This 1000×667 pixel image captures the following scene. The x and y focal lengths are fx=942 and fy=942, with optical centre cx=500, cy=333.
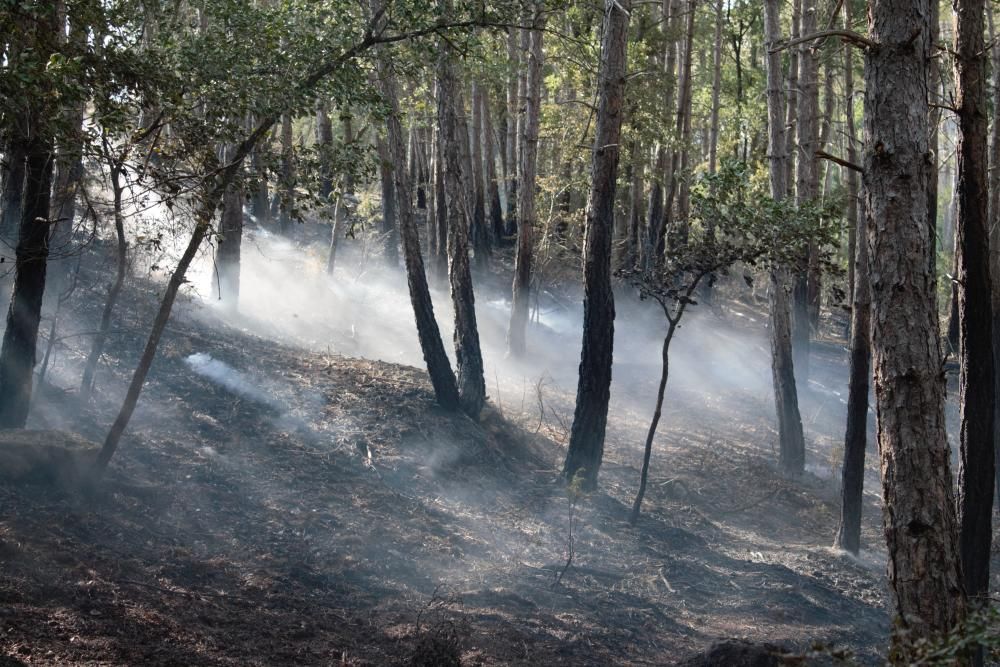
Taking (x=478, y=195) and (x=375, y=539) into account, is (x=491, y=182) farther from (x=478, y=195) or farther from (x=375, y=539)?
(x=375, y=539)

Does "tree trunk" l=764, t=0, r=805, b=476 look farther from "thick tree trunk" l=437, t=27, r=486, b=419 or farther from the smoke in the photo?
the smoke

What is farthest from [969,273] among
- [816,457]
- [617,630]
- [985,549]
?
[816,457]

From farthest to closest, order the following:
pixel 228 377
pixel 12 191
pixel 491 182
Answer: pixel 491 182 → pixel 228 377 → pixel 12 191

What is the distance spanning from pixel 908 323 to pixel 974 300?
356 cm

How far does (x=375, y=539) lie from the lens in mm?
11375

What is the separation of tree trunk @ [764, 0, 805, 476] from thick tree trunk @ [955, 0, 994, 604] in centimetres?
514

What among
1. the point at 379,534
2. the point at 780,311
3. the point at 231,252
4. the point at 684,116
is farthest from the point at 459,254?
the point at 684,116

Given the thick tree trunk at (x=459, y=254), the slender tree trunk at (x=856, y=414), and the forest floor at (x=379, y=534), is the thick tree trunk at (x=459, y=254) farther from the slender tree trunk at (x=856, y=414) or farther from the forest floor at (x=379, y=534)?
the slender tree trunk at (x=856, y=414)

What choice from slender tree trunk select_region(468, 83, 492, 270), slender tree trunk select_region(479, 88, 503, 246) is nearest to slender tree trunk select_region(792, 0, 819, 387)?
slender tree trunk select_region(468, 83, 492, 270)

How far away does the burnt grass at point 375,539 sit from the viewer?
25.9ft

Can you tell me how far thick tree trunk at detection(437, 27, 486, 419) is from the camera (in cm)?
1475

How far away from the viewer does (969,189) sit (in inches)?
348

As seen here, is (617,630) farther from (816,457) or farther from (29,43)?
(816,457)

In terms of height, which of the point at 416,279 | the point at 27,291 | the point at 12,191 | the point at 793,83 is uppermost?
the point at 793,83
